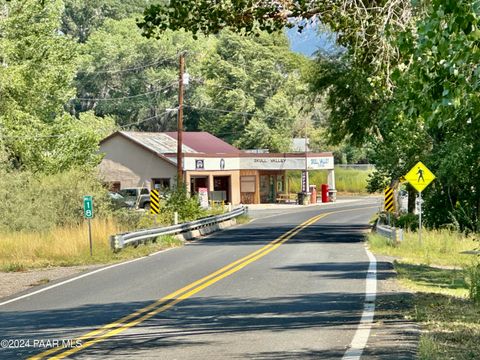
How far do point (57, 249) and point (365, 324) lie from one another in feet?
55.9

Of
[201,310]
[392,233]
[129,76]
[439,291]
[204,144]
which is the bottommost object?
[439,291]

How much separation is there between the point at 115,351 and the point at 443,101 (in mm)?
4946

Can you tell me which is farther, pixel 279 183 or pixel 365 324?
pixel 279 183

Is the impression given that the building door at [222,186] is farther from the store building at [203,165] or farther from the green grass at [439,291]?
the green grass at [439,291]

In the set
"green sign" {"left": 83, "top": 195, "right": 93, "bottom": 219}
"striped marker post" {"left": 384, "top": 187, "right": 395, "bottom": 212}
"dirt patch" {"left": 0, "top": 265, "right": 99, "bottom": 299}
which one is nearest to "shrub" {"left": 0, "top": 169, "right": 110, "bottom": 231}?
"green sign" {"left": 83, "top": 195, "right": 93, "bottom": 219}

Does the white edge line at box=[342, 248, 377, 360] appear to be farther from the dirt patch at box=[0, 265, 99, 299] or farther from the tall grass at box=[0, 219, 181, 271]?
the tall grass at box=[0, 219, 181, 271]

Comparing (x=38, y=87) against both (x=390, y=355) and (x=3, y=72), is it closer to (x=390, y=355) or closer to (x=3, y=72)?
(x=3, y=72)

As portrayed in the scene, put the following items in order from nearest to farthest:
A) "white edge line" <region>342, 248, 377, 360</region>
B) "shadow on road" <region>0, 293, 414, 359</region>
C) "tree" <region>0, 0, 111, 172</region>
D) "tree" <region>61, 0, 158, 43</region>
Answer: "white edge line" <region>342, 248, 377, 360</region> → "shadow on road" <region>0, 293, 414, 359</region> → "tree" <region>0, 0, 111, 172</region> → "tree" <region>61, 0, 158, 43</region>

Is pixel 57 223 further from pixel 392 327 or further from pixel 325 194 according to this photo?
pixel 325 194

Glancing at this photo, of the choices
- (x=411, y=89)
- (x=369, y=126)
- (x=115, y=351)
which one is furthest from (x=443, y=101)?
(x=369, y=126)

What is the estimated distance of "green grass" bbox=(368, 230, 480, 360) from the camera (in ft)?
35.4

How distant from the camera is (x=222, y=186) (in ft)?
266

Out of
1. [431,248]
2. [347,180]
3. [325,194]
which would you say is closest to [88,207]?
[431,248]

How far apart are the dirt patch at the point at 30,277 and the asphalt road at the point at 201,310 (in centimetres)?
103
